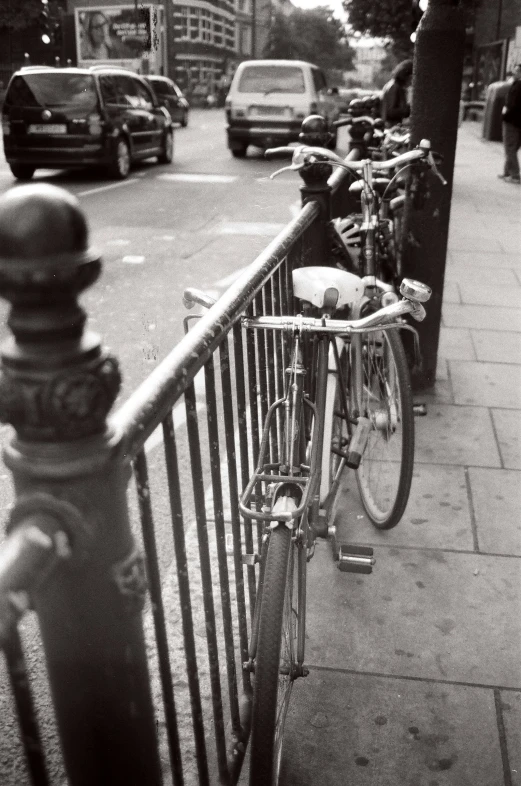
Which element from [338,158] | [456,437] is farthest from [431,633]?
[338,158]

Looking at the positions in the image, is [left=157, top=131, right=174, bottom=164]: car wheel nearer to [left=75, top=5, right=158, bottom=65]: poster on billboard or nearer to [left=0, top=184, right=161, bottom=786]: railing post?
[left=75, top=5, right=158, bottom=65]: poster on billboard

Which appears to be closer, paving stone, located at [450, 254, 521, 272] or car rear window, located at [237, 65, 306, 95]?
paving stone, located at [450, 254, 521, 272]

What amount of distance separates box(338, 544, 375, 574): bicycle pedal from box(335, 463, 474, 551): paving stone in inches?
15.5

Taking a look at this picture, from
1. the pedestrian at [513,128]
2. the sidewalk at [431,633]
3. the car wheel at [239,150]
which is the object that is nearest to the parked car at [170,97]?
the car wheel at [239,150]

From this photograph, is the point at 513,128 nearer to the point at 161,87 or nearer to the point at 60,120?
the point at 60,120

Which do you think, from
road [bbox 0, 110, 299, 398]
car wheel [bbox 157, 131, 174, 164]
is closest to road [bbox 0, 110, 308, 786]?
road [bbox 0, 110, 299, 398]

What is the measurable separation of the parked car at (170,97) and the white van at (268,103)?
7.67m

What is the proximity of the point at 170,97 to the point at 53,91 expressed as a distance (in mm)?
14303

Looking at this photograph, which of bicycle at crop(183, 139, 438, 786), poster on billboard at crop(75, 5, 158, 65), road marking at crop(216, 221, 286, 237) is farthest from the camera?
poster on billboard at crop(75, 5, 158, 65)

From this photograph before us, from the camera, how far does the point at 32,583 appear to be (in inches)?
34.7

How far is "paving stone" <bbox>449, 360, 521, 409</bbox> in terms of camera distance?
4598 millimetres

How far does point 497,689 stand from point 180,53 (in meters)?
35.2

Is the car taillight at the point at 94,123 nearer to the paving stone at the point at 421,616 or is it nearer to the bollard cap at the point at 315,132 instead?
the bollard cap at the point at 315,132

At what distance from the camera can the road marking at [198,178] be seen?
14.4 meters
